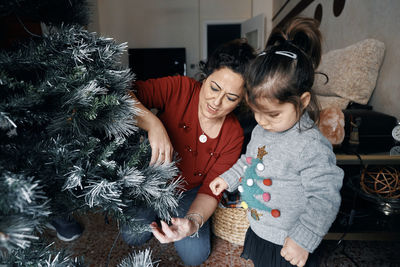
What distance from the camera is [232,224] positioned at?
3.79ft

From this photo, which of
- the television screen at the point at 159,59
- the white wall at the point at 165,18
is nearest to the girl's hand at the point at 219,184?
the television screen at the point at 159,59

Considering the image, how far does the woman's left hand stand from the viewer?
61 cm

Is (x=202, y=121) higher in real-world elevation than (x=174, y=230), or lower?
higher

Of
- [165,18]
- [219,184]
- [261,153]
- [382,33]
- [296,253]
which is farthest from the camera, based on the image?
[165,18]

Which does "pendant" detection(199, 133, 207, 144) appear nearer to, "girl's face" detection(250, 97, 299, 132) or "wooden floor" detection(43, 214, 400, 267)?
"girl's face" detection(250, 97, 299, 132)

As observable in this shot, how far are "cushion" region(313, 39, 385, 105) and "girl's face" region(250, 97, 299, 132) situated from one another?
1095mm

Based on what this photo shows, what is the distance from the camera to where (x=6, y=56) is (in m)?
0.39

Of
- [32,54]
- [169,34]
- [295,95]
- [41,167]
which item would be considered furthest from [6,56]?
[169,34]

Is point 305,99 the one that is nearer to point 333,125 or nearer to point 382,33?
point 333,125

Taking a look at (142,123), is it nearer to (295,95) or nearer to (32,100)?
(32,100)

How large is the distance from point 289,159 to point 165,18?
4931 mm

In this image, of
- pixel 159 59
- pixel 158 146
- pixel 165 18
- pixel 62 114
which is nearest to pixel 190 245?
pixel 158 146

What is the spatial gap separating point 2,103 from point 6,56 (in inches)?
3.8

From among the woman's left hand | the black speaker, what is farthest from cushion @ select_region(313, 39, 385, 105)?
the woman's left hand
